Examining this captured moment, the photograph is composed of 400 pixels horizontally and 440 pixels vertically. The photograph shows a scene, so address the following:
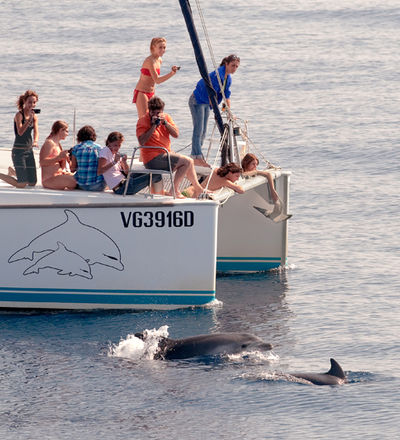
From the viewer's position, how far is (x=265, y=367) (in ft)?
49.5

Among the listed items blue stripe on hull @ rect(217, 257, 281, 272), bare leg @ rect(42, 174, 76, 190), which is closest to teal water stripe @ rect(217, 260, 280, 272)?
blue stripe on hull @ rect(217, 257, 281, 272)

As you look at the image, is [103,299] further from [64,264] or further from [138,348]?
[138,348]

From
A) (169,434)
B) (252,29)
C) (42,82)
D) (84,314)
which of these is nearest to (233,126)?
(84,314)

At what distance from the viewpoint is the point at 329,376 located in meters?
14.5

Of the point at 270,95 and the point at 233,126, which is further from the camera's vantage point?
the point at 270,95

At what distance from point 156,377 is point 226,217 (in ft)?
20.7

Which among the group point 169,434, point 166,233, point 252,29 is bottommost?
point 169,434

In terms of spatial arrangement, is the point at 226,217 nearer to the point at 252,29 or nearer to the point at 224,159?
the point at 224,159

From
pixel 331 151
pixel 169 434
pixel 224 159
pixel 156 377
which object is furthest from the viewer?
pixel 331 151

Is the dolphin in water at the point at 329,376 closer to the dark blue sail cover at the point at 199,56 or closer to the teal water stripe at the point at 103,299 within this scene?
the teal water stripe at the point at 103,299

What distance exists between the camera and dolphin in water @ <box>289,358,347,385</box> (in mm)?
14381

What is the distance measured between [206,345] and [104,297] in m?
2.72

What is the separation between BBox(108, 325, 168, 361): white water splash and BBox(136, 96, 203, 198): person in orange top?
2.59 meters

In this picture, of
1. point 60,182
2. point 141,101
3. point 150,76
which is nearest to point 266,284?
point 141,101
